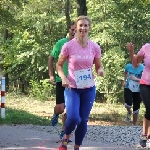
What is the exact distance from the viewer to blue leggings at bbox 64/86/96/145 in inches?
222

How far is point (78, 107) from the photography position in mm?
5699

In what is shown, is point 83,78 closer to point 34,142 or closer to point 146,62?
point 146,62

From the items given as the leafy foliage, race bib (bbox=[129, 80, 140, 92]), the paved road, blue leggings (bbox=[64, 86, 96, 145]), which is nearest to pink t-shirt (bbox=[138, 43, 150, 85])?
the paved road

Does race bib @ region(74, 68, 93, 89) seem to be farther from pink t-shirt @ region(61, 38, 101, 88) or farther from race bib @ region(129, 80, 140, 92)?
race bib @ region(129, 80, 140, 92)

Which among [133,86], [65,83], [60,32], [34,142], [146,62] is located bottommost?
[34,142]

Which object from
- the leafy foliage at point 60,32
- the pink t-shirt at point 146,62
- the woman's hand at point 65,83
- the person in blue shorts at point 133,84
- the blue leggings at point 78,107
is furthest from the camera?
the leafy foliage at point 60,32

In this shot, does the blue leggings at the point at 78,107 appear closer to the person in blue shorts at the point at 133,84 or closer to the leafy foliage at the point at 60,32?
the person in blue shorts at the point at 133,84

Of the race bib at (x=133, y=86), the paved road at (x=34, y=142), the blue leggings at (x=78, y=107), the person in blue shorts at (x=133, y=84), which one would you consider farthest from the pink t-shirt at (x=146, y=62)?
the race bib at (x=133, y=86)

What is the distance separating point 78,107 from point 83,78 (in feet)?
1.35

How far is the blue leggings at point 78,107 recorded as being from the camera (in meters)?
5.65

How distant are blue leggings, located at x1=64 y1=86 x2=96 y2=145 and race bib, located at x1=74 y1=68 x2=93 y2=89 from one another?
0.08m

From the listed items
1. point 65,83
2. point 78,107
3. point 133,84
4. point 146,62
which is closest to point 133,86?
point 133,84

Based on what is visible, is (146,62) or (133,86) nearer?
(146,62)

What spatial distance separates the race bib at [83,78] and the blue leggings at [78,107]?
0.26 ft
